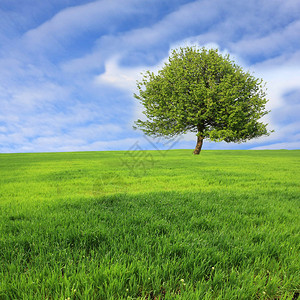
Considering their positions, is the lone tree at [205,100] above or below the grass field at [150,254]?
above

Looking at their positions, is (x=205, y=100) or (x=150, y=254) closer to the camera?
(x=150, y=254)

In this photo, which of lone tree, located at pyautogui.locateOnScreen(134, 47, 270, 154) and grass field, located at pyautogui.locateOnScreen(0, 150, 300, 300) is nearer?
grass field, located at pyautogui.locateOnScreen(0, 150, 300, 300)

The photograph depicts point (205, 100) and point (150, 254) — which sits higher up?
point (205, 100)

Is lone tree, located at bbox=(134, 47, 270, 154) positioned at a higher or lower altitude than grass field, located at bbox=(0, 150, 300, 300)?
higher

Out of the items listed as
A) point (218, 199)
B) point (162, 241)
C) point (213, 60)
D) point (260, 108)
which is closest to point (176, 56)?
point (213, 60)

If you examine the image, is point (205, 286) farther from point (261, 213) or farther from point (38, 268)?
point (261, 213)

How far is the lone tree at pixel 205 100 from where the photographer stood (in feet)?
86.9

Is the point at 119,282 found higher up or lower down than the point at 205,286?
higher up

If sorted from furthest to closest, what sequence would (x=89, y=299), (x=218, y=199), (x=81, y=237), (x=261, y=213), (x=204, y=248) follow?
1. (x=218, y=199)
2. (x=261, y=213)
3. (x=81, y=237)
4. (x=204, y=248)
5. (x=89, y=299)

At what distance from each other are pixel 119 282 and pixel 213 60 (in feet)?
106

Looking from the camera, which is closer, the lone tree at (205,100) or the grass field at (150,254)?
the grass field at (150,254)

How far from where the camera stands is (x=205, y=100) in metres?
26.9

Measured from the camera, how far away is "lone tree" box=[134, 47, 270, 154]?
Answer: 26.5 metres

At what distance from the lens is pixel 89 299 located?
2012mm
